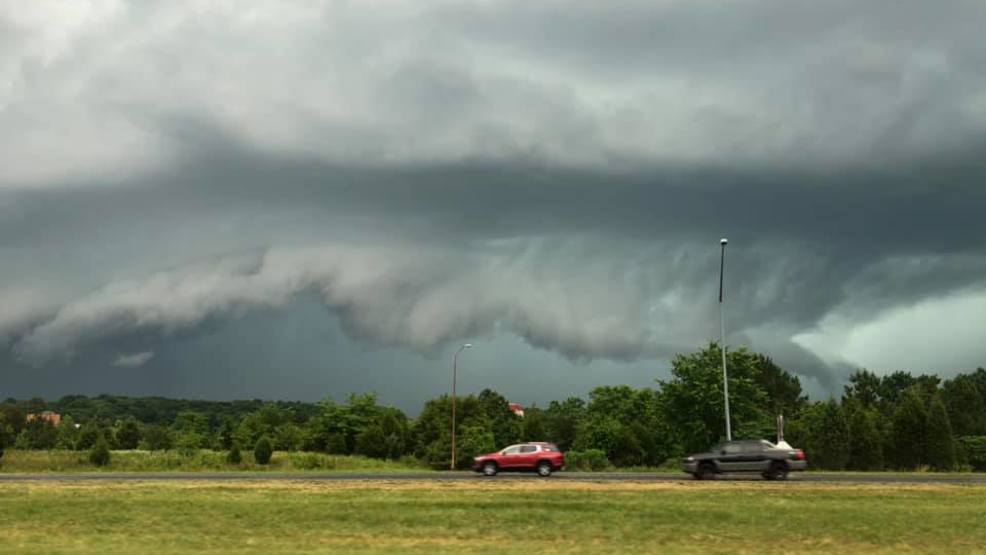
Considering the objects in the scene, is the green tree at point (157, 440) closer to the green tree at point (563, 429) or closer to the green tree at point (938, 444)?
the green tree at point (563, 429)

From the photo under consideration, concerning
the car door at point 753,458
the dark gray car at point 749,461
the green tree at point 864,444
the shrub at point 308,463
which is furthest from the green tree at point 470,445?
the car door at point 753,458

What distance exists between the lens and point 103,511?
82.6ft

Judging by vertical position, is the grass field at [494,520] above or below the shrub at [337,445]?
above

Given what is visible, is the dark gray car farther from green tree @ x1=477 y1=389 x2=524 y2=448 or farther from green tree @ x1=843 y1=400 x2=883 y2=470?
green tree @ x1=477 y1=389 x2=524 y2=448

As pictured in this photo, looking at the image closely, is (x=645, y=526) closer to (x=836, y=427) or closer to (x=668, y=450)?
(x=668, y=450)

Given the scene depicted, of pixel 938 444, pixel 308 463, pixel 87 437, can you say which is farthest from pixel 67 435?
pixel 938 444

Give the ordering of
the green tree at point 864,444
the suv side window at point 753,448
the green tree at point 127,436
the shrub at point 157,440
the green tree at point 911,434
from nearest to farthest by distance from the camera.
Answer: the suv side window at point 753,448 < the green tree at point 911,434 < the green tree at point 864,444 < the shrub at point 157,440 < the green tree at point 127,436

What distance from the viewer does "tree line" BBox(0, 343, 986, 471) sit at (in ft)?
220

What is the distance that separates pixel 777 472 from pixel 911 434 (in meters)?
39.6

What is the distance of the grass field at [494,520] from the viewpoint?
19156mm

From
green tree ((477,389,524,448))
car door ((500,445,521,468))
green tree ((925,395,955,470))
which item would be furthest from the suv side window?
green tree ((477,389,524,448))

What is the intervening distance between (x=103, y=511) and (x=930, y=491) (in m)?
28.4

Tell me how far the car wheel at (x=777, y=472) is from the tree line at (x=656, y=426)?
2027 cm

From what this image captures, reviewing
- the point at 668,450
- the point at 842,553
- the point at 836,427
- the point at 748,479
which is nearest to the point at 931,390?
the point at 836,427
